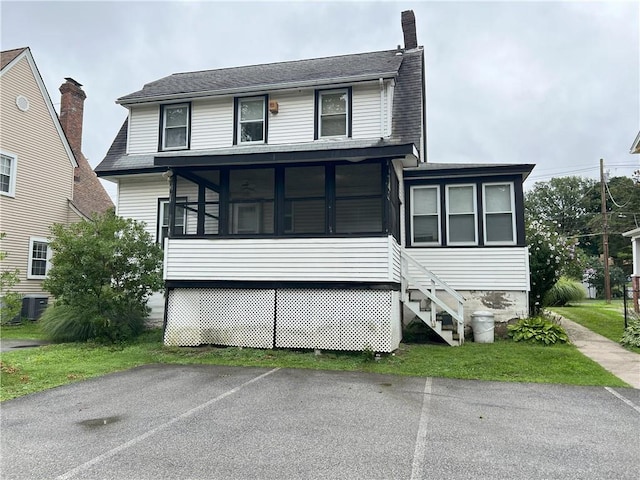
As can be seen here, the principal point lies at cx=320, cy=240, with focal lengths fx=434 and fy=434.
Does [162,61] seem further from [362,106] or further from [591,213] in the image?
[591,213]

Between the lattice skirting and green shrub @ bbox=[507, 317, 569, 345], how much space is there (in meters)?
3.13

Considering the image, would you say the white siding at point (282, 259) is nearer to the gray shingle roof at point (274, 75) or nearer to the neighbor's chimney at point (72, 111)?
the gray shingle roof at point (274, 75)

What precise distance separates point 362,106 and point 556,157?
69575mm

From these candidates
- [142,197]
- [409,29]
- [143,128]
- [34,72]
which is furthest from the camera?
[34,72]

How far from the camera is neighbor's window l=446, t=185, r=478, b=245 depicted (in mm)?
11805

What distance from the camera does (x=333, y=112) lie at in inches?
495

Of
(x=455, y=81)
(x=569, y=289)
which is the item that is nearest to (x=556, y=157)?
(x=455, y=81)

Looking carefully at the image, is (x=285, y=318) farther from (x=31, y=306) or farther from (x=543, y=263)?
(x=31, y=306)

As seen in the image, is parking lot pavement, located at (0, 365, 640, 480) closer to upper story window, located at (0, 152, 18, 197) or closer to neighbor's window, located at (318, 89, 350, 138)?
neighbor's window, located at (318, 89, 350, 138)

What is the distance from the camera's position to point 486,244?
11.6 meters

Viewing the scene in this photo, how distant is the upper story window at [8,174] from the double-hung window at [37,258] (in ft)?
6.29

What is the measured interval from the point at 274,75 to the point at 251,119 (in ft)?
5.88

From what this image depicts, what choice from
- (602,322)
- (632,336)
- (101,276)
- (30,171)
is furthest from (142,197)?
(602,322)

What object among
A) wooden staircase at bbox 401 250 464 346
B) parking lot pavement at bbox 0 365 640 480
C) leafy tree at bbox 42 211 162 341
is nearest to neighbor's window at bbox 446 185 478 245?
wooden staircase at bbox 401 250 464 346
